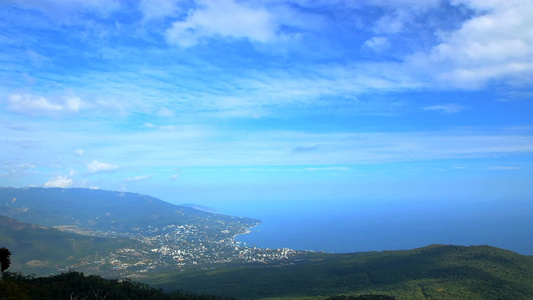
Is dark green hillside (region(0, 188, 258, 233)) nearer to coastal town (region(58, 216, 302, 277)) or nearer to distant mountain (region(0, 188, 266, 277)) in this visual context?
distant mountain (region(0, 188, 266, 277))

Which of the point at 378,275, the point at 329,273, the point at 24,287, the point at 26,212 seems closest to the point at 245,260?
the point at 329,273

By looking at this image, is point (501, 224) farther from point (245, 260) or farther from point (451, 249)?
point (245, 260)

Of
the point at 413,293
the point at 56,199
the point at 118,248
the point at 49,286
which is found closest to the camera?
the point at 49,286

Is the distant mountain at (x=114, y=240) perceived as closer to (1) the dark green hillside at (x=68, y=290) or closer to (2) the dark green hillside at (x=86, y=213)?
(2) the dark green hillside at (x=86, y=213)

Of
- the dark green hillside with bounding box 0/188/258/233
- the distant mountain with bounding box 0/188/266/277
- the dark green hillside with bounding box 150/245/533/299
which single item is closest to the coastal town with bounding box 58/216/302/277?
the distant mountain with bounding box 0/188/266/277

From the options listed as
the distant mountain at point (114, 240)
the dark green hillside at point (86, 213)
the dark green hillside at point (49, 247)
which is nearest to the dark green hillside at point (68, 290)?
the distant mountain at point (114, 240)

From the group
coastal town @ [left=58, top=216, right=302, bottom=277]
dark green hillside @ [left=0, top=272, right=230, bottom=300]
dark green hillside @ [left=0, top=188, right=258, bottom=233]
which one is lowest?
coastal town @ [left=58, top=216, right=302, bottom=277]
